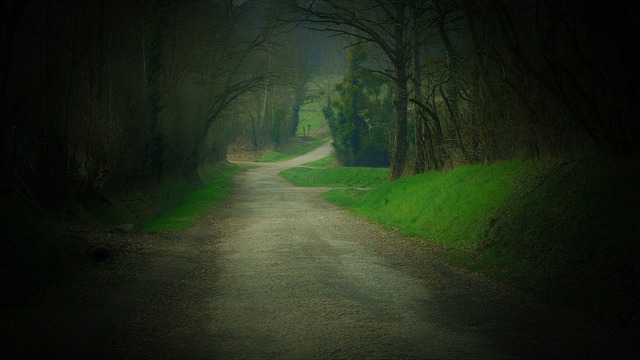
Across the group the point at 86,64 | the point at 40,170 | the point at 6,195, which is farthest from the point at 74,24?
the point at 6,195

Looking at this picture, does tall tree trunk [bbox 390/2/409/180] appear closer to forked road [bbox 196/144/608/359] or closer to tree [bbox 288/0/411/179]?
tree [bbox 288/0/411/179]

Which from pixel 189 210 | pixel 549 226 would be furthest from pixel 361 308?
pixel 189 210

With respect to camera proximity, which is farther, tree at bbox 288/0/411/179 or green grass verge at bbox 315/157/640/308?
tree at bbox 288/0/411/179

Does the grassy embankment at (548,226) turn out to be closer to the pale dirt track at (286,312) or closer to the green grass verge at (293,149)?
the pale dirt track at (286,312)

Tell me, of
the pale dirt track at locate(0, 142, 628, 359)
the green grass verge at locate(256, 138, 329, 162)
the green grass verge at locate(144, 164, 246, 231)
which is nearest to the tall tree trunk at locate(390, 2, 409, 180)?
the green grass verge at locate(144, 164, 246, 231)

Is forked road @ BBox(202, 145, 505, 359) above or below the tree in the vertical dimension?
below

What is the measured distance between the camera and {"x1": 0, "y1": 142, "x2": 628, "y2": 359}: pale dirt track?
5.23 m

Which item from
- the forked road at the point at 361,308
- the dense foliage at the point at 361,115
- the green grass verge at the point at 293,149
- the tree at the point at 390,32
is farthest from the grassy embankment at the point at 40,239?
the green grass verge at the point at 293,149

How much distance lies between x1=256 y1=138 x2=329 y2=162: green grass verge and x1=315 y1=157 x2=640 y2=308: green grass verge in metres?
48.1

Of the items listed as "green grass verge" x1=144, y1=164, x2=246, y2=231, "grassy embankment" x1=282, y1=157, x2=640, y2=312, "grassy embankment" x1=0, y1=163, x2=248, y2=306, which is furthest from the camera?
"green grass verge" x1=144, y1=164, x2=246, y2=231

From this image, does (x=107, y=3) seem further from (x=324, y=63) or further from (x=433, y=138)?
(x=324, y=63)

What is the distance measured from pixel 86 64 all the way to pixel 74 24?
6.44 feet

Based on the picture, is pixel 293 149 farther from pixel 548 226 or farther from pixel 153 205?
pixel 548 226

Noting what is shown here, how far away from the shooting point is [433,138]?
18.5 meters
